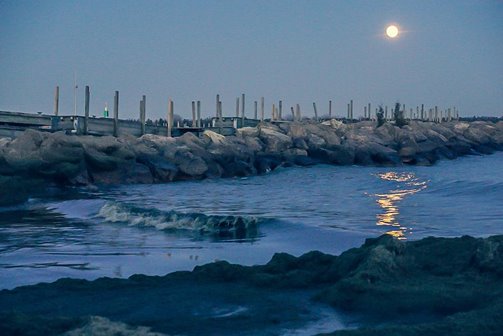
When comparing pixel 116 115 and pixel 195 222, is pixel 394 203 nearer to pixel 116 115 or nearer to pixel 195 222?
pixel 195 222

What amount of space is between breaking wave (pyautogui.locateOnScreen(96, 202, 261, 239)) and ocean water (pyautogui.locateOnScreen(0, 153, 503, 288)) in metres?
0.02

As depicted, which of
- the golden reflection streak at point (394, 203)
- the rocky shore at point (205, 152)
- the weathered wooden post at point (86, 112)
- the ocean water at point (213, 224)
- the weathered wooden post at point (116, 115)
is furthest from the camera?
the weathered wooden post at point (116, 115)

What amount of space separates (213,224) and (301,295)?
5859 mm

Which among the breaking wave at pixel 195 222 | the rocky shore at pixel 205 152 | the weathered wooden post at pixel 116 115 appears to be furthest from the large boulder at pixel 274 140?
the breaking wave at pixel 195 222

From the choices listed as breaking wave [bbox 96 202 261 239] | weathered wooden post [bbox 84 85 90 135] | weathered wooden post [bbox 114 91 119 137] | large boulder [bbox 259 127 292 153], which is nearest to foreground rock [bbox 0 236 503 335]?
breaking wave [bbox 96 202 261 239]

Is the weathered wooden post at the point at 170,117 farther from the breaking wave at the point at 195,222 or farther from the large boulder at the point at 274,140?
the breaking wave at the point at 195,222

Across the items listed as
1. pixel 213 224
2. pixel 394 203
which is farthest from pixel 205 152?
pixel 213 224

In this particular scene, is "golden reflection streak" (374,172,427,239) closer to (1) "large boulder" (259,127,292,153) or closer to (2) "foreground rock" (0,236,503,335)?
(2) "foreground rock" (0,236,503,335)

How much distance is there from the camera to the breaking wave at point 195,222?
34.7 ft

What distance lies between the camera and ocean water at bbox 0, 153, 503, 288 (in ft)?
25.3

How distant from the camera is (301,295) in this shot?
509cm

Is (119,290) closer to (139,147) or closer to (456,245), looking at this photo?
(456,245)

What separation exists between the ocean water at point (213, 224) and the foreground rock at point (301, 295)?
131 cm

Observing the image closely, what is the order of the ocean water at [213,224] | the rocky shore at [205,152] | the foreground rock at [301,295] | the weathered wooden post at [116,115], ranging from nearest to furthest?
the foreground rock at [301,295] < the ocean water at [213,224] < the rocky shore at [205,152] < the weathered wooden post at [116,115]
